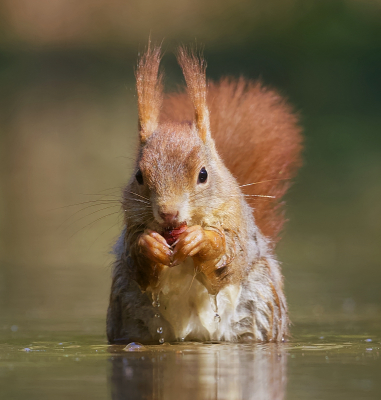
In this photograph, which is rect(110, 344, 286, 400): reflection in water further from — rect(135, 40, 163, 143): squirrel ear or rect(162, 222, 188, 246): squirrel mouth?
rect(135, 40, 163, 143): squirrel ear

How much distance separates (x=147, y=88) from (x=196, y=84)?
164 mm

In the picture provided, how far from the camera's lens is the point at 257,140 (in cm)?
313

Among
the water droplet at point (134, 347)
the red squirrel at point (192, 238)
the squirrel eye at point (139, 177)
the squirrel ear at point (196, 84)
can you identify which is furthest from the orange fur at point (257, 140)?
the water droplet at point (134, 347)

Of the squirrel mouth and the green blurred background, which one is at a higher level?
the green blurred background

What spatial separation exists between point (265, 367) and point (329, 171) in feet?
15.9

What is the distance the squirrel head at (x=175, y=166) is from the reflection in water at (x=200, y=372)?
0.38 m

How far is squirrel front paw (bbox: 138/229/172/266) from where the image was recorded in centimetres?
245

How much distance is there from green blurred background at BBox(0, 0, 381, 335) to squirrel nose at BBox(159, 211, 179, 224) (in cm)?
107

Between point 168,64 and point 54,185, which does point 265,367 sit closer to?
point 54,185

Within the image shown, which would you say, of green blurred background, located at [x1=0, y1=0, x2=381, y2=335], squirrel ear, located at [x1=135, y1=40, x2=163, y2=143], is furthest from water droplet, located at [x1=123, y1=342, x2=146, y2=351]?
green blurred background, located at [x1=0, y1=0, x2=381, y2=335]

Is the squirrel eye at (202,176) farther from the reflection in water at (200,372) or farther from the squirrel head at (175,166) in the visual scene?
the reflection in water at (200,372)

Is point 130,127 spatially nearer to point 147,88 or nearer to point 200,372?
point 147,88

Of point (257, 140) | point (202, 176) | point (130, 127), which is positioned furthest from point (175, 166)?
point (130, 127)

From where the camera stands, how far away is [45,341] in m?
2.68
